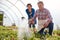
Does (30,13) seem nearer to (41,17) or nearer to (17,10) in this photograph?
(41,17)

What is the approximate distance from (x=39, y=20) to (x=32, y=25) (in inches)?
4.8

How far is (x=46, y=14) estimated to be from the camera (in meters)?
2.53

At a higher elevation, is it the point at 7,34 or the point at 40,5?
the point at 40,5

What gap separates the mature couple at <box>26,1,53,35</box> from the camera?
2.53m

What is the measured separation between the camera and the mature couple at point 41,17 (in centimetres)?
253

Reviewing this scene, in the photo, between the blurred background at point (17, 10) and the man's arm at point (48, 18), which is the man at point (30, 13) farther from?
the man's arm at point (48, 18)

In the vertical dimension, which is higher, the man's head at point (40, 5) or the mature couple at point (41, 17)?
the man's head at point (40, 5)

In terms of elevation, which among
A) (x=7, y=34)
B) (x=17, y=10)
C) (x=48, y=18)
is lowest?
(x=7, y=34)

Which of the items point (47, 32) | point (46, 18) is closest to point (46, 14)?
point (46, 18)

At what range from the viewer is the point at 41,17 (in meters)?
2.54

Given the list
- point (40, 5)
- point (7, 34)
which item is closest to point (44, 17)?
point (40, 5)

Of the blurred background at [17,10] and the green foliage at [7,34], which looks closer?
the green foliage at [7,34]

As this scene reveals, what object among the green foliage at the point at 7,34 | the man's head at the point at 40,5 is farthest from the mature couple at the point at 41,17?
the green foliage at the point at 7,34

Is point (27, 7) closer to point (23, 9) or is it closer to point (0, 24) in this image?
point (23, 9)
